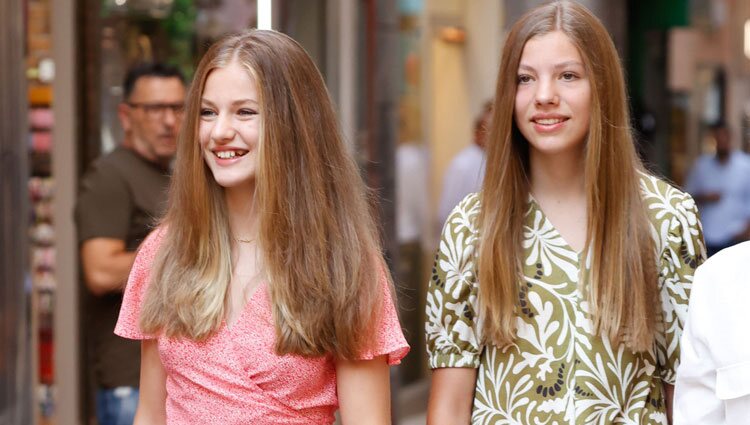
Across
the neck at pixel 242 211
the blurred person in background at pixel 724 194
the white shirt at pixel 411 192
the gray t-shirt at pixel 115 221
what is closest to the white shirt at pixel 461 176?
the white shirt at pixel 411 192

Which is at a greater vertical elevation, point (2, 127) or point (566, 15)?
point (566, 15)

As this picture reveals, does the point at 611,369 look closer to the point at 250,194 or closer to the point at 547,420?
the point at 547,420

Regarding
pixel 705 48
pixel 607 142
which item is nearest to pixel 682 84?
pixel 705 48

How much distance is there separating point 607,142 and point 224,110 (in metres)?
0.92

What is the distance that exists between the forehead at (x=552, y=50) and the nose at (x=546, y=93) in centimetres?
5

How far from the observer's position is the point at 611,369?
3.24 m

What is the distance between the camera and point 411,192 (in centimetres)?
958

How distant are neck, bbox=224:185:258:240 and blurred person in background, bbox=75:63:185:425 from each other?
86.0 inches

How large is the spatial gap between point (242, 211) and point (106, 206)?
7.79 feet

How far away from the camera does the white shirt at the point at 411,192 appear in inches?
368

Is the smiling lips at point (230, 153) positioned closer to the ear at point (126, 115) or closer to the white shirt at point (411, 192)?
the ear at point (126, 115)

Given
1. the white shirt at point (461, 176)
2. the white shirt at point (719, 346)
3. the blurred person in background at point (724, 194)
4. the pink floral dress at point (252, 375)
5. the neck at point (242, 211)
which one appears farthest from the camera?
the blurred person in background at point (724, 194)

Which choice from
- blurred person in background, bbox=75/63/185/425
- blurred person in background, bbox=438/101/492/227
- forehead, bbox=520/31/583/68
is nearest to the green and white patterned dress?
forehead, bbox=520/31/583/68

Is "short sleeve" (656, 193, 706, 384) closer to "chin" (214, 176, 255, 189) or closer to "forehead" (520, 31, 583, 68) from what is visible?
"forehead" (520, 31, 583, 68)
